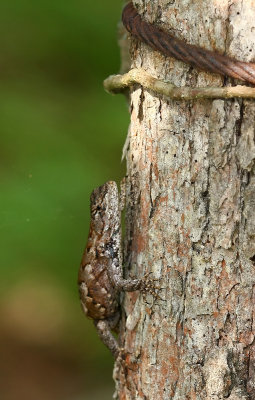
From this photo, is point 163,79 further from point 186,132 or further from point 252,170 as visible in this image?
point 252,170

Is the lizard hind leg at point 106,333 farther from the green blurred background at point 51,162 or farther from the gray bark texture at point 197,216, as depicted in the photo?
the green blurred background at point 51,162

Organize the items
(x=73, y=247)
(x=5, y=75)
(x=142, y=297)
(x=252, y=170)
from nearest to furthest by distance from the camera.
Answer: (x=252, y=170) → (x=142, y=297) → (x=73, y=247) → (x=5, y=75)

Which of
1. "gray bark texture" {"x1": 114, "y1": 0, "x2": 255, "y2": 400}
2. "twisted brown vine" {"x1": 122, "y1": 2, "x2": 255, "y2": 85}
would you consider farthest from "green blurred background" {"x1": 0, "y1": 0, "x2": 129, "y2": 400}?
"twisted brown vine" {"x1": 122, "y1": 2, "x2": 255, "y2": 85}

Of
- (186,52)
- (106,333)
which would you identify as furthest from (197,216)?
(106,333)

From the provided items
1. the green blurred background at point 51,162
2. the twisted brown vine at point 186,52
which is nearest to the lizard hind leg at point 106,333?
the twisted brown vine at point 186,52

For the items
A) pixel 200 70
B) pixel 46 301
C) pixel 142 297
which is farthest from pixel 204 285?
pixel 46 301
